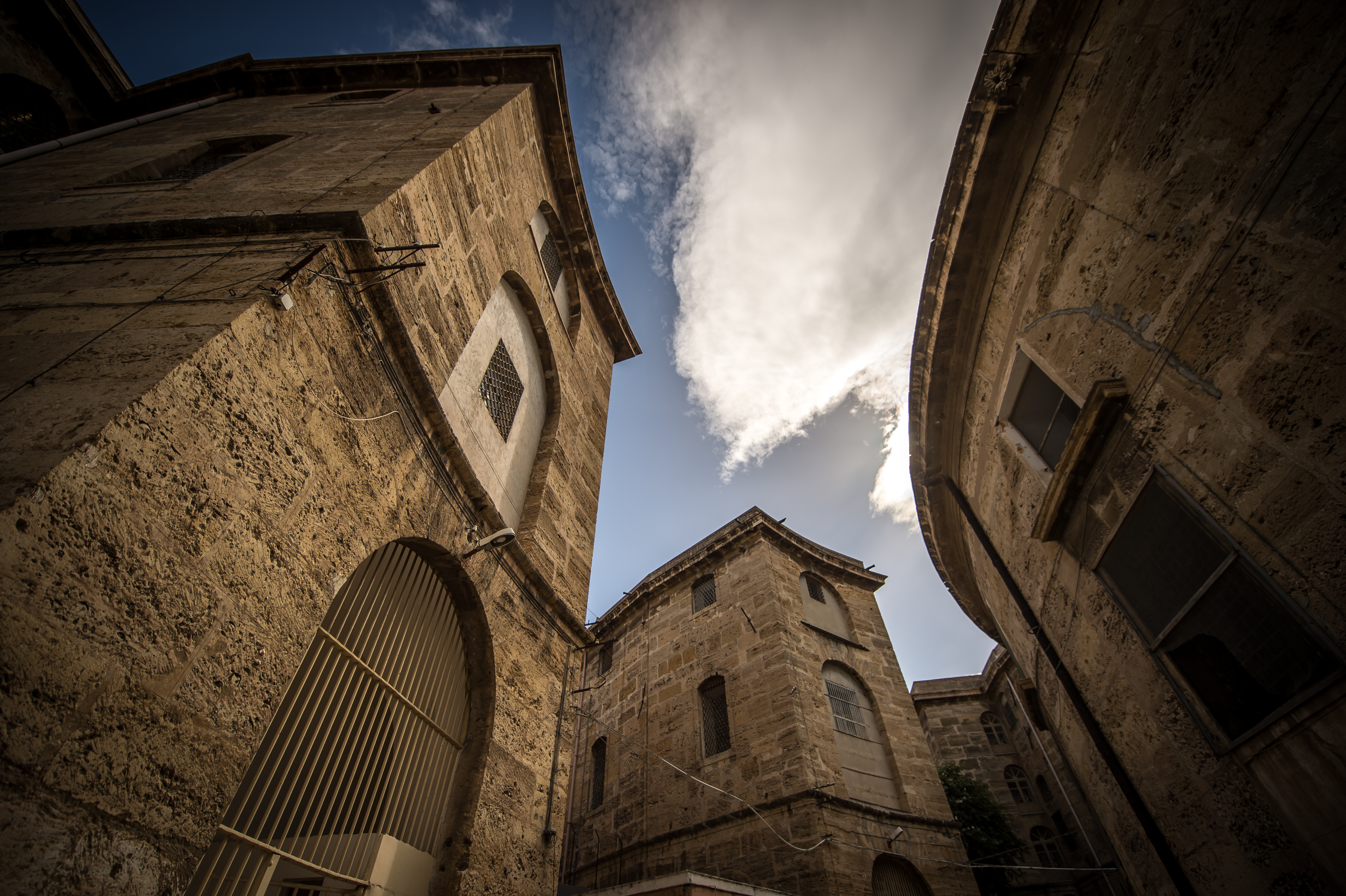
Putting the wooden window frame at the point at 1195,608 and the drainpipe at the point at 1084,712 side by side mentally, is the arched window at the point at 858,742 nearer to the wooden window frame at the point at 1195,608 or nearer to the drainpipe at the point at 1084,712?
the drainpipe at the point at 1084,712

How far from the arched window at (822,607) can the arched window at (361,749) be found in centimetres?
1034

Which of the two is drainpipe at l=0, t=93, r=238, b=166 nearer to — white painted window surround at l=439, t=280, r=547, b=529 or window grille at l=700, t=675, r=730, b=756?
white painted window surround at l=439, t=280, r=547, b=529

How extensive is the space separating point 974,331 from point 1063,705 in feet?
15.6

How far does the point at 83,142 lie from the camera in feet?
24.9

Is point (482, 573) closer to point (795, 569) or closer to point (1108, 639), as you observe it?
point (1108, 639)

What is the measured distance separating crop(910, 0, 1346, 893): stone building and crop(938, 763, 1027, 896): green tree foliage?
304 inches

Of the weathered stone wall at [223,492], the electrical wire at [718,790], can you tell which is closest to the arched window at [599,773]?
the electrical wire at [718,790]

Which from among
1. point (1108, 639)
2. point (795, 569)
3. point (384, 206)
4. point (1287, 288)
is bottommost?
point (1108, 639)

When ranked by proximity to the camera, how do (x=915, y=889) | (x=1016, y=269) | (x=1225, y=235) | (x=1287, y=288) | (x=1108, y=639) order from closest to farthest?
(x=1287, y=288)
(x=1225, y=235)
(x=1108, y=639)
(x=1016, y=269)
(x=915, y=889)

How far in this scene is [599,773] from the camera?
14.0 meters

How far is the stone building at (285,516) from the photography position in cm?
202

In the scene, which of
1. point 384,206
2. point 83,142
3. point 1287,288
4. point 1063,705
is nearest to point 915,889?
point 1063,705

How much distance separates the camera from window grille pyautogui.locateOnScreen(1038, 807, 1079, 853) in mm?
15688

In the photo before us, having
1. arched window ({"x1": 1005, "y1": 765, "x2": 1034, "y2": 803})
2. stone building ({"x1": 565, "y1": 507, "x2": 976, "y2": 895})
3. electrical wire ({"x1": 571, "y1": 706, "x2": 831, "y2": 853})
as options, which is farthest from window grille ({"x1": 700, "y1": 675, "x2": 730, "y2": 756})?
arched window ({"x1": 1005, "y1": 765, "x2": 1034, "y2": 803})
